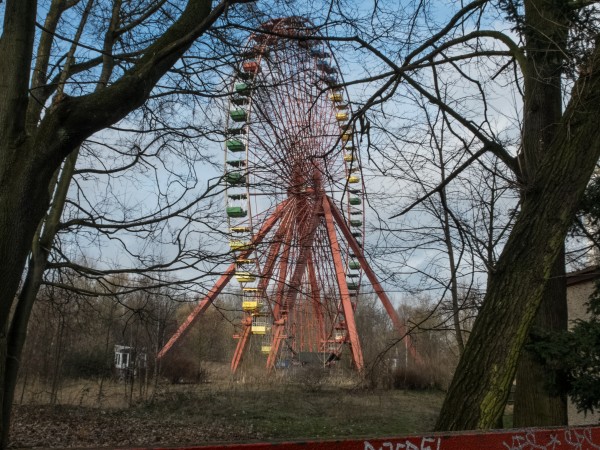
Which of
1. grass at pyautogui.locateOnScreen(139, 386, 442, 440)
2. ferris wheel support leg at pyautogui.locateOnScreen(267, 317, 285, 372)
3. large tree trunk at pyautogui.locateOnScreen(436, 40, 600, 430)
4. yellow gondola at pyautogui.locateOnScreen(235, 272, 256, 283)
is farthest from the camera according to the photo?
ferris wheel support leg at pyautogui.locateOnScreen(267, 317, 285, 372)

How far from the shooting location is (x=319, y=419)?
1560 cm

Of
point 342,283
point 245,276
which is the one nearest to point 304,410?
point 342,283

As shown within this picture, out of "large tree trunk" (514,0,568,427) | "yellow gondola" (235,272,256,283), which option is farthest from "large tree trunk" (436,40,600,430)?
"yellow gondola" (235,272,256,283)

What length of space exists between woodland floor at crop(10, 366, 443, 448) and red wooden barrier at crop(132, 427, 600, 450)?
24.2 feet

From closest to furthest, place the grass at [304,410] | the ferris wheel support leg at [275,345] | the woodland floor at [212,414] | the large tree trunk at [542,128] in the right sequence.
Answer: the large tree trunk at [542,128], the woodland floor at [212,414], the grass at [304,410], the ferris wheel support leg at [275,345]

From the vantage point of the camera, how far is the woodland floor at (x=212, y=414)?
1167 centimetres

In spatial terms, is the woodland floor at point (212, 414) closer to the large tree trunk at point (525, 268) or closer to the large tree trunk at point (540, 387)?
the large tree trunk at point (540, 387)

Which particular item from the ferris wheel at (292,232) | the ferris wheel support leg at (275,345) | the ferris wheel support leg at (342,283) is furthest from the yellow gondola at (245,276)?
the ferris wheel support leg at (275,345)

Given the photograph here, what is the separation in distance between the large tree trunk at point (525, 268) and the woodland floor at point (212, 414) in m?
6.09

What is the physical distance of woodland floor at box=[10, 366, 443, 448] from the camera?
1167cm

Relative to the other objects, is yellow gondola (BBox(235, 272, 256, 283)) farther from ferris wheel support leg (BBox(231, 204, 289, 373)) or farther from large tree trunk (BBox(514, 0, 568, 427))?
large tree trunk (BBox(514, 0, 568, 427))

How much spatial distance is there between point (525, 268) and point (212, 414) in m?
12.0

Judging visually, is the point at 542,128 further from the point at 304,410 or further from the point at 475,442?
the point at 304,410

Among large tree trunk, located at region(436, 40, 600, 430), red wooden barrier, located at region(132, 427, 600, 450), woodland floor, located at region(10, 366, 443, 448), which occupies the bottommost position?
woodland floor, located at region(10, 366, 443, 448)
